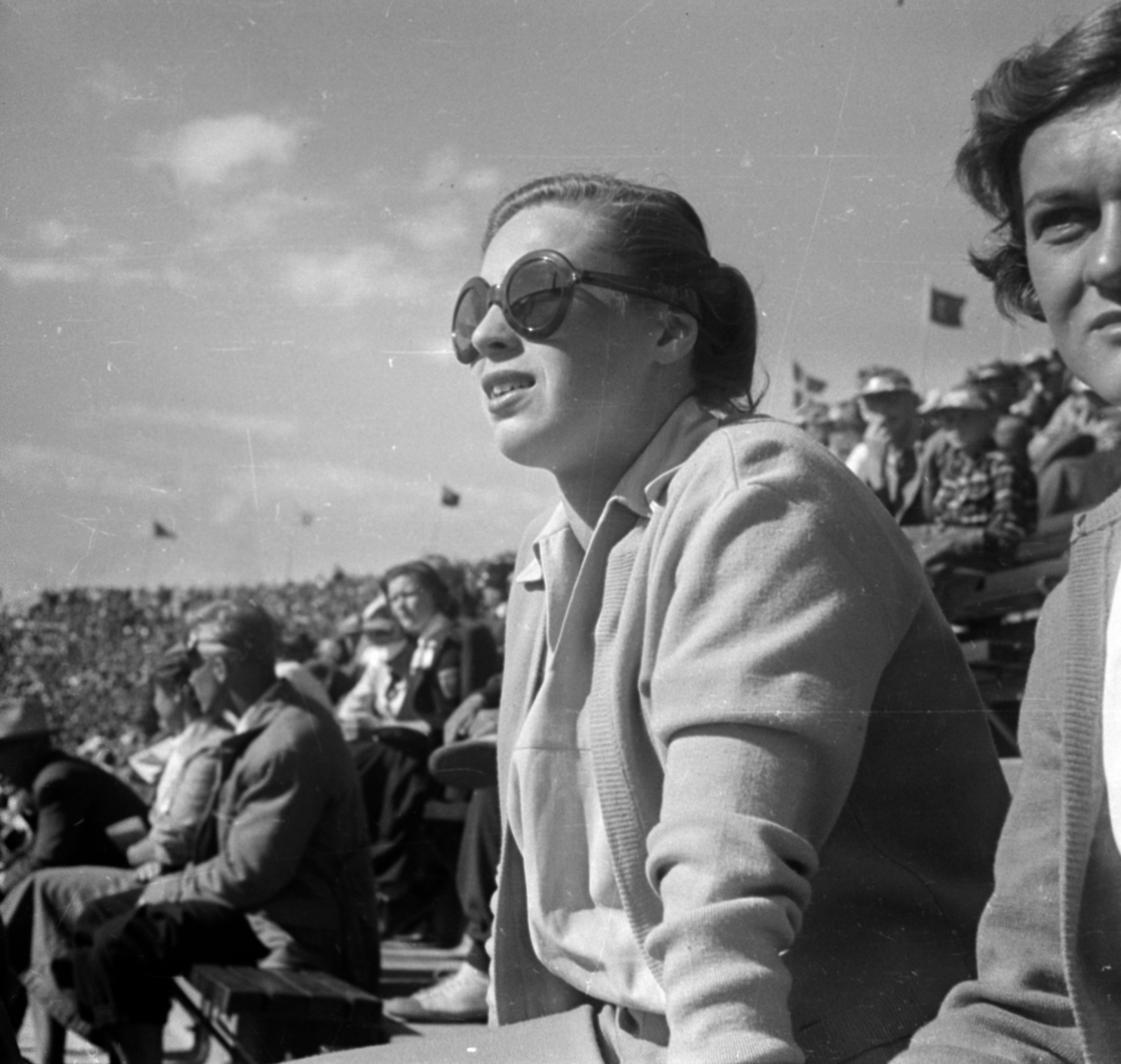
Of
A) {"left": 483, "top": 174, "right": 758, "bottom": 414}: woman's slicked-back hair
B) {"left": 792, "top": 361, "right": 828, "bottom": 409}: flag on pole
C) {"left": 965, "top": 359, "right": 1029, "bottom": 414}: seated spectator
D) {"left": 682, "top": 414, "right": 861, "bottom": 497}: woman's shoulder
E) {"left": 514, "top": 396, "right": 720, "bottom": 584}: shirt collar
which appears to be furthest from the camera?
{"left": 965, "top": 359, "right": 1029, "bottom": 414}: seated spectator

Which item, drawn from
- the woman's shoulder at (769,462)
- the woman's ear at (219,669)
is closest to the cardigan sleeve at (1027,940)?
the woman's shoulder at (769,462)

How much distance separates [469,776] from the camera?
325 centimetres

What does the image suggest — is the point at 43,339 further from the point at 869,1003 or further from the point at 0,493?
the point at 869,1003

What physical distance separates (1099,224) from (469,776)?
90.0 inches

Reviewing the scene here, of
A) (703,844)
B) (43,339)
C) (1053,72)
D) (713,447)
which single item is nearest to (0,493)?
(43,339)

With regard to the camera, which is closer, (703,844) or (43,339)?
(703,844)

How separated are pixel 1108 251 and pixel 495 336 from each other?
0.62m

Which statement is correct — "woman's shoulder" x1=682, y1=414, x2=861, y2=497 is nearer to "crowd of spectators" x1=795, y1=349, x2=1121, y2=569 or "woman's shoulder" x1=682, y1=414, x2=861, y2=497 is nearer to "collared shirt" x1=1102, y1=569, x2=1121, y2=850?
"collared shirt" x1=1102, y1=569, x2=1121, y2=850

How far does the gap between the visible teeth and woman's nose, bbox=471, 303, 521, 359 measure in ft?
0.10

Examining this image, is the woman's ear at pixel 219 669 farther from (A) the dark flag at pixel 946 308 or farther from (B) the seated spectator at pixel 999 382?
(A) the dark flag at pixel 946 308

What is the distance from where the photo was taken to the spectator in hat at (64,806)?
4121mm

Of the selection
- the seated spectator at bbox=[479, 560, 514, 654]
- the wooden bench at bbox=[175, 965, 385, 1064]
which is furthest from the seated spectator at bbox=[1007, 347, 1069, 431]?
the wooden bench at bbox=[175, 965, 385, 1064]

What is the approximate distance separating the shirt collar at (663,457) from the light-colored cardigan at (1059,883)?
39cm

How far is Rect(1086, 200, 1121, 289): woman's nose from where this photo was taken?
3.88ft
